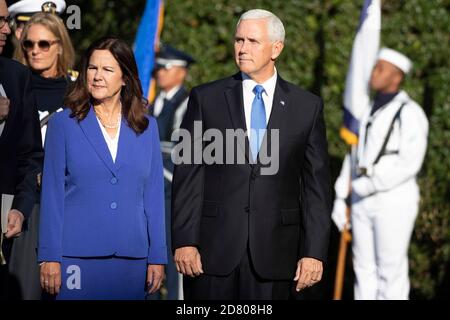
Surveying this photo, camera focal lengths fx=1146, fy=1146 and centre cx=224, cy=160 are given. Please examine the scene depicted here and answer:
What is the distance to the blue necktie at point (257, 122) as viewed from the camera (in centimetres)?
605

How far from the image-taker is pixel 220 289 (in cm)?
605

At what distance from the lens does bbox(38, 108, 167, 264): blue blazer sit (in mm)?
5598

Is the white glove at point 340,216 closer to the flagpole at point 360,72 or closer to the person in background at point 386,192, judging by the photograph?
the flagpole at point 360,72

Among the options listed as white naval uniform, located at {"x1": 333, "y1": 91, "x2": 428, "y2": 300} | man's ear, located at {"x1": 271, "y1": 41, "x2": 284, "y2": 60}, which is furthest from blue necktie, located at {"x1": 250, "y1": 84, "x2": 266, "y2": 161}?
white naval uniform, located at {"x1": 333, "y1": 91, "x2": 428, "y2": 300}

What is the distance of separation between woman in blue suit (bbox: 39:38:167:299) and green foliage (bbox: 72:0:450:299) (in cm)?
517

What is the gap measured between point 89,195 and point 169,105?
4415 millimetres

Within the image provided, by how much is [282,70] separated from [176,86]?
1084 millimetres

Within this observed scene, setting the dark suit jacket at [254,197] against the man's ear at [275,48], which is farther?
the man's ear at [275,48]

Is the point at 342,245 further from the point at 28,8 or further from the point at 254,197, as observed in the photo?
the point at 254,197

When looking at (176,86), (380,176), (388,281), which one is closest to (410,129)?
(380,176)

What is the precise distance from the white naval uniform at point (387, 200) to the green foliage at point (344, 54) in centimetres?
115
